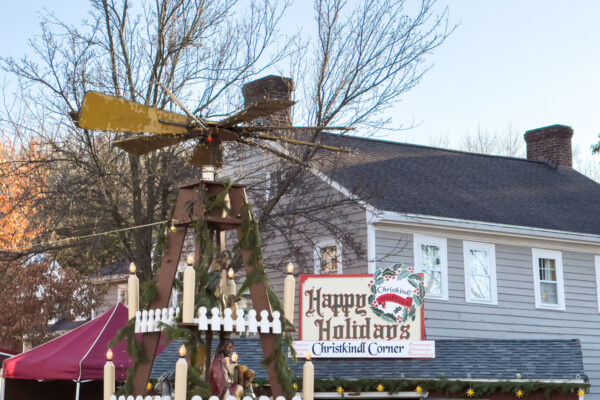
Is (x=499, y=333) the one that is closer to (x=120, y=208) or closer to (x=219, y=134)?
(x=120, y=208)

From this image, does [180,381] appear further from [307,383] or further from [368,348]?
[368,348]

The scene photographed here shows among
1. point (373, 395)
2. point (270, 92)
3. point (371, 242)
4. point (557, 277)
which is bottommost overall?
point (373, 395)

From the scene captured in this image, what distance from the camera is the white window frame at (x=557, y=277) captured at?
21453 millimetres

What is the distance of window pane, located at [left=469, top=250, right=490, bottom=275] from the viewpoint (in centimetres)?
2064

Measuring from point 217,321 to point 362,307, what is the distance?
348 inches

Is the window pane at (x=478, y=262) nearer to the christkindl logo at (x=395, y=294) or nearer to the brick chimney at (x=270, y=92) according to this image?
the christkindl logo at (x=395, y=294)

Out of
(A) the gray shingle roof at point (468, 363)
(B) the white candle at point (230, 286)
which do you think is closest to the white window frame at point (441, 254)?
(A) the gray shingle roof at point (468, 363)

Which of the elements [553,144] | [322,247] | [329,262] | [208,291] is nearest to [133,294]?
[208,291]

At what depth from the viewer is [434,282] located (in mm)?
20016

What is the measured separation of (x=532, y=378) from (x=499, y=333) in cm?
650

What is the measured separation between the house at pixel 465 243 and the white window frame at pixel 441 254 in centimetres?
3

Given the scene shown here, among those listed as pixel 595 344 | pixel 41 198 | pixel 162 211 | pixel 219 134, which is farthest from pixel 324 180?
pixel 219 134

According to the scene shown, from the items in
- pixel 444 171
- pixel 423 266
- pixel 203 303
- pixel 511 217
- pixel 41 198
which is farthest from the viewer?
pixel 444 171

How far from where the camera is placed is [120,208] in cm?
1700
